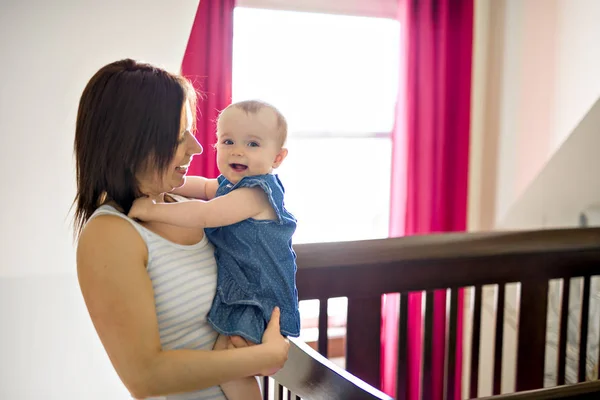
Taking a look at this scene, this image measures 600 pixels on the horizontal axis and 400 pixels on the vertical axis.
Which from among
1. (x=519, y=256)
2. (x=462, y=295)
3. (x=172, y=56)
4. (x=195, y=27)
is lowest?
(x=462, y=295)

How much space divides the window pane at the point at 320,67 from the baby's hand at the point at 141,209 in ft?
6.11

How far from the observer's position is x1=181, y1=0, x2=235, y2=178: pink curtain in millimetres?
2574

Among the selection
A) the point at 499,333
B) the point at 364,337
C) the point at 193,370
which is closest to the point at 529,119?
the point at 499,333

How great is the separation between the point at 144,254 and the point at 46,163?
1165 mm

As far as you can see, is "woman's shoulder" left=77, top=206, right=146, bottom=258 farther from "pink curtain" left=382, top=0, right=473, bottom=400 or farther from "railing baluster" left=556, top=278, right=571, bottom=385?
"pink curtain" left=382, top=0, right=473, bottom=400

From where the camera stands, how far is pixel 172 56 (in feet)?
6.98

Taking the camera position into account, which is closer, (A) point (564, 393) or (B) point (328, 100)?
(A) point (564, 393)

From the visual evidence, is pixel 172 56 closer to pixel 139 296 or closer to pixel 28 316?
pixel 28 316

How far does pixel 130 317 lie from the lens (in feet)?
3.08

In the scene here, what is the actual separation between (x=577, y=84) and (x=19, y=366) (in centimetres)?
235

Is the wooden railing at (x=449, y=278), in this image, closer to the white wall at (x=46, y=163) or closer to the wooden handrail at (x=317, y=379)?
the wooden handrail at (x=317, y=379)

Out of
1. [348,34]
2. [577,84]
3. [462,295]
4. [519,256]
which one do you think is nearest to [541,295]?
[519,256]

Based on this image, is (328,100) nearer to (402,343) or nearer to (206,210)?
(402,343)

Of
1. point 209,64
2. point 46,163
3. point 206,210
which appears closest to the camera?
point 206,210
